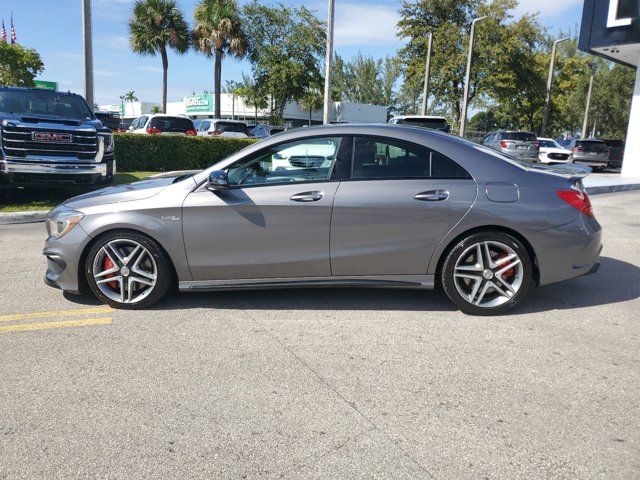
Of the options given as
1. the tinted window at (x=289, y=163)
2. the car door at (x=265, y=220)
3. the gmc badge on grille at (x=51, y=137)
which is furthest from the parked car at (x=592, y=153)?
the car door at (x=265, y=220)

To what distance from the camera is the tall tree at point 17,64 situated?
142 ft

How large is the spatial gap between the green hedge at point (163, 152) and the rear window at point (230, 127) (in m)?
7.16

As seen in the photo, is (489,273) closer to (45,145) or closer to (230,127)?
(45,145)

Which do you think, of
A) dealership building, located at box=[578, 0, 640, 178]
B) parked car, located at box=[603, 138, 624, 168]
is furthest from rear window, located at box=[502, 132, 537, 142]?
parked car, located at box=[603, 138, 624, 168]

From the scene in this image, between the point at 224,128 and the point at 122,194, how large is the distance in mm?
19555

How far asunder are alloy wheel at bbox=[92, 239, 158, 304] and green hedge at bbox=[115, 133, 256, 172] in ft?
32.8

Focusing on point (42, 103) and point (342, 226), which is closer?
point (342, 226)

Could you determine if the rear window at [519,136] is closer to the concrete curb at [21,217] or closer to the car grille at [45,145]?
the car grille at [45,145]

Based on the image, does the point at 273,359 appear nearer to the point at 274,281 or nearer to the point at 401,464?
the point at 274,281

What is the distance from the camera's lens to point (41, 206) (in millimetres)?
9461

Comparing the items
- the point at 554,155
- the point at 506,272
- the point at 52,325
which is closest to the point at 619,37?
the point at 554,155

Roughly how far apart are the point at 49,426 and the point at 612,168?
103 feet

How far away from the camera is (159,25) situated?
Answer: 35375 mm

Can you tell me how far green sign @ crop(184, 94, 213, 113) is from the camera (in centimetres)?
5497
